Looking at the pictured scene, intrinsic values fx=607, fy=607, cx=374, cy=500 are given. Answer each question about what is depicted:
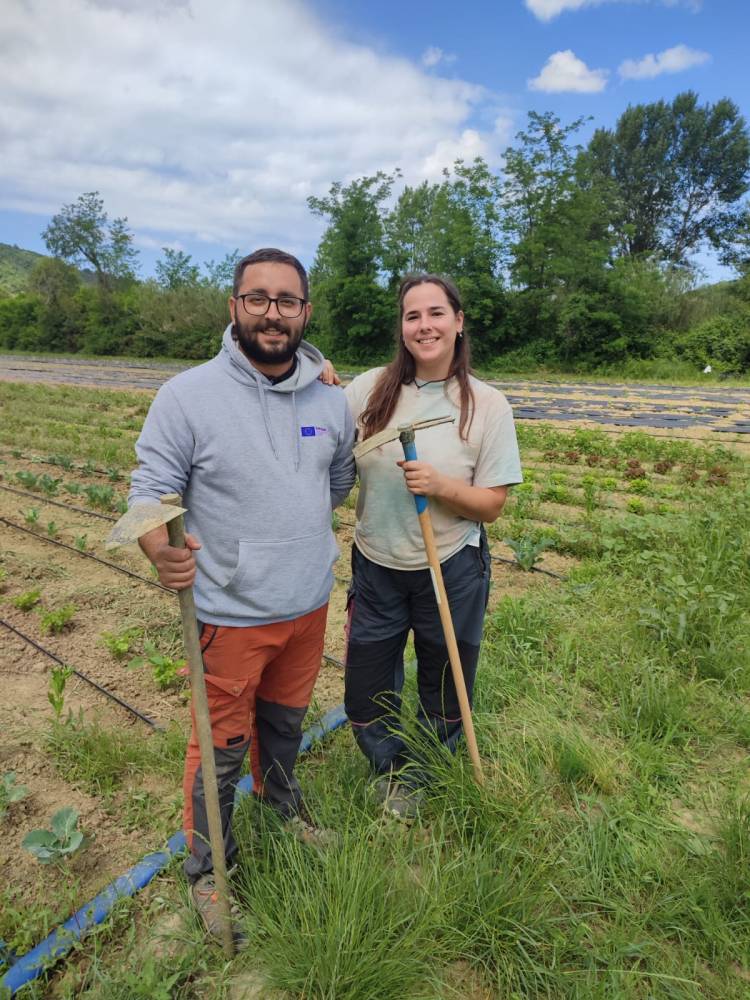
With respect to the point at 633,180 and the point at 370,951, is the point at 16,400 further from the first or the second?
the point at 633,180

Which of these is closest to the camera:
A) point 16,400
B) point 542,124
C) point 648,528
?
point 648,528

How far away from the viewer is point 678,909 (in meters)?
1.72

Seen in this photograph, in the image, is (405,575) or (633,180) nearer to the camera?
(405,575)

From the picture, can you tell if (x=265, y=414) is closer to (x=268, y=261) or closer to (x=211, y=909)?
(x=268, y=261)

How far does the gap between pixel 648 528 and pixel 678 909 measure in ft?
10.8

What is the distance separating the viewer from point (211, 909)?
5.72 ft

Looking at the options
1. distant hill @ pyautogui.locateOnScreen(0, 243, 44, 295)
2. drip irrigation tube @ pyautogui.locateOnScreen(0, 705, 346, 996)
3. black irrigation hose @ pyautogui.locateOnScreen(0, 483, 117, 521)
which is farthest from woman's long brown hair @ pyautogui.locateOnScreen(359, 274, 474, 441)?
distant hill @ pyautogui.locateOnScreen(0, 243, 44, 295)

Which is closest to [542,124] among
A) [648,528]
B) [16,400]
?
[16,400]

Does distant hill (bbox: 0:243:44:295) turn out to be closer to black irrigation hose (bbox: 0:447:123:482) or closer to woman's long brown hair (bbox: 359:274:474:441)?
black irrigation hose (bbox: 0:447:123:482)

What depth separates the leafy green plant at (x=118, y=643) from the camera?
3.38m

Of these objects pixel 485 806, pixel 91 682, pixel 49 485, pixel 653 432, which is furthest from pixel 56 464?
pixel 653 432

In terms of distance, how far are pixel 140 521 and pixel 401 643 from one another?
1.16 m

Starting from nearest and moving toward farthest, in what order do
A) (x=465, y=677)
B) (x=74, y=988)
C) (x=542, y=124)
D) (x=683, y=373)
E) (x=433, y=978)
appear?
1. (x=433, y=978)
2. (x=74, y=988)
3. (x=465, y=677)
4. (x=683, y=373)
5. (x=542, y=124)

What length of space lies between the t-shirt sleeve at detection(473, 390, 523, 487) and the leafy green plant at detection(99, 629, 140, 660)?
240cm
